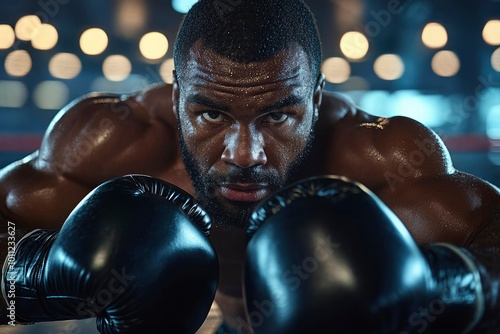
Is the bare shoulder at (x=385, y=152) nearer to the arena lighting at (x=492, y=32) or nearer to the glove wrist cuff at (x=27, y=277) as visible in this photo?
the glove wrist cuff at (x=27, y=277)

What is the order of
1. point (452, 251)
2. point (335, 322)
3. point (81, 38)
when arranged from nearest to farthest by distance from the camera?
point (335, 322), point (452, 251), point (81, 38)

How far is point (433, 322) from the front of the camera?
122cm

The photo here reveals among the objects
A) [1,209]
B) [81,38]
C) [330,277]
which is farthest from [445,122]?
[330,277]

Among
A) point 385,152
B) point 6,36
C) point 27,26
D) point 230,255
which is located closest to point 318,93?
point 385,152

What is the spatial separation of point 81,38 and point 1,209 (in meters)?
5.48

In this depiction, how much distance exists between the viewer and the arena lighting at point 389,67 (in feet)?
24.5

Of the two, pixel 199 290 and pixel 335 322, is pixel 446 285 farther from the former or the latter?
pixel 199 290

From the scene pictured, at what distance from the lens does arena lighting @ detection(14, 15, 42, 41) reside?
6.72 metres

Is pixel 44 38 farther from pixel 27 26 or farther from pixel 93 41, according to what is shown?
pixel 93 41

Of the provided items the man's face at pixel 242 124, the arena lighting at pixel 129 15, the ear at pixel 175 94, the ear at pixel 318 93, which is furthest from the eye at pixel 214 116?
the arena lighting at pixel 129 15

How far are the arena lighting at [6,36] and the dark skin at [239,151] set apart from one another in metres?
5.08

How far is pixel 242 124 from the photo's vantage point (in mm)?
1715

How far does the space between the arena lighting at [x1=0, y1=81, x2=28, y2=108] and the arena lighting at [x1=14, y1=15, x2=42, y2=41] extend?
474mm

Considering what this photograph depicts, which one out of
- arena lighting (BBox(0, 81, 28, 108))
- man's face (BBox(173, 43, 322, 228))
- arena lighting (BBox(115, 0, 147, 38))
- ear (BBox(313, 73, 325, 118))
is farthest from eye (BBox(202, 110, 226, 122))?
arena lighting (BBox(115, 0, 147, 38))
